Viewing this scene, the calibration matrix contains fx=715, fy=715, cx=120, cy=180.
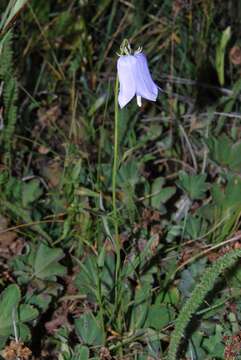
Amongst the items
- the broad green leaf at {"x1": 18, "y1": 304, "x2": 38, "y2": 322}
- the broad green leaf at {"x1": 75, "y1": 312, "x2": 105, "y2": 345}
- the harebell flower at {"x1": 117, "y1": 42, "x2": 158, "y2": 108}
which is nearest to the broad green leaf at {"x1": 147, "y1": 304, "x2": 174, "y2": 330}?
the broad green leaf at {"x1": 75, "y1": 312, "x2": 105, "y2": 345}

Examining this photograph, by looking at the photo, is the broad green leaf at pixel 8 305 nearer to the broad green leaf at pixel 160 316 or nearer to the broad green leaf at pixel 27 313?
the broad green leaf at pixel 27 313

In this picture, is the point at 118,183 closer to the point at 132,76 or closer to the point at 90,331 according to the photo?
the point at 90,331

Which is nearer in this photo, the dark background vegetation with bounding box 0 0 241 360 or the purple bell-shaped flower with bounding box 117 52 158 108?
the purple bell-shaped flower with bounding box 117 52 158 108

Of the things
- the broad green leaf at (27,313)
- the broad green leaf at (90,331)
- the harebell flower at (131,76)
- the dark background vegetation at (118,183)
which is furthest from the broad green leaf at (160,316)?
the harebell flower at (131,76)

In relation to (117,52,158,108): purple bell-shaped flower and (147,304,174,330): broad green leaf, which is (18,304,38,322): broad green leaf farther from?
(117,52,158,108): purple bell-shaped flower

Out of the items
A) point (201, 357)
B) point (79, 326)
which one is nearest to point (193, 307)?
point (201, 357)

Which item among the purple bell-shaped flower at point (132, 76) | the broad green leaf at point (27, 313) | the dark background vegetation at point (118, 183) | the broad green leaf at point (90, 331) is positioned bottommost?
the broad green leaf at point (90, 331)

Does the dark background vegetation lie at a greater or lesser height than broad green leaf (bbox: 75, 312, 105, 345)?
greater

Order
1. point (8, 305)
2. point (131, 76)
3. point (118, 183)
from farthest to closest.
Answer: point (118, 183) < point (8, 305) < point (131, 76)

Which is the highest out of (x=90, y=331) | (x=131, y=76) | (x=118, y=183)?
(x=131, y=76)

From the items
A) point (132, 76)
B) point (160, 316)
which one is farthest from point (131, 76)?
point (160, 316)

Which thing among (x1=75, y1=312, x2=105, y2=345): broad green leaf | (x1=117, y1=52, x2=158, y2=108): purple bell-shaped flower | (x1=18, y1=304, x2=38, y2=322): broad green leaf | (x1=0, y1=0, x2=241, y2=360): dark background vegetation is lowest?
(x1=75, y1=312, x2=105, y2=345): broad green leaf
